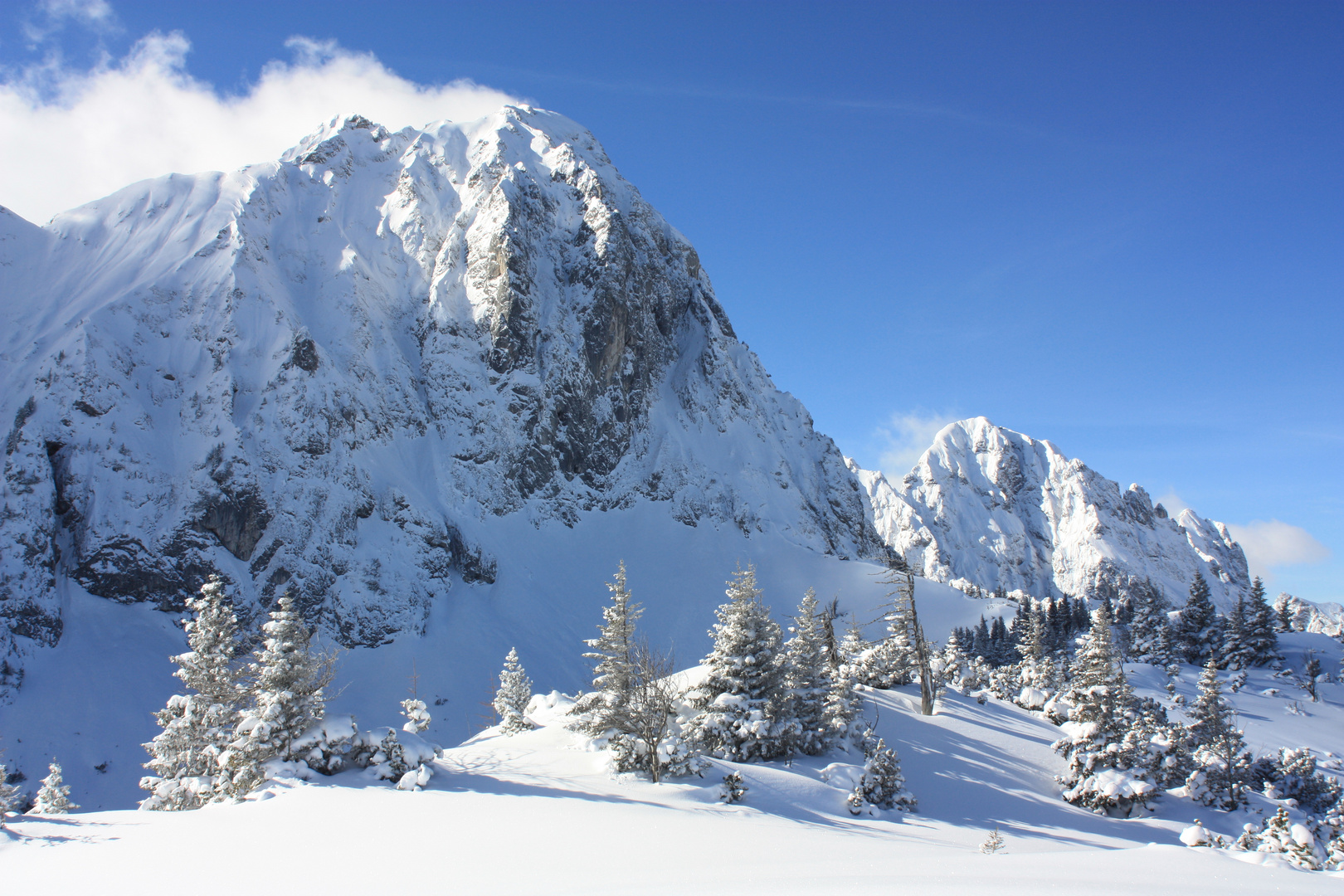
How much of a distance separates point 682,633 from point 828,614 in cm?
4641

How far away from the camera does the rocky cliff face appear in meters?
52.0

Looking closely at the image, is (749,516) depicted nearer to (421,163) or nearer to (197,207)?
(421,163)

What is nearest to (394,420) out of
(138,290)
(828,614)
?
(138,290)

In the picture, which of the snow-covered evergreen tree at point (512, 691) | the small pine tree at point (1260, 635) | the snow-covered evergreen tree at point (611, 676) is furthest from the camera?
the small pine tree at point (1260, 635)

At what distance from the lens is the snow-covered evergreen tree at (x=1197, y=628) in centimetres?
6500

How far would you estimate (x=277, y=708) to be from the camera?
1411 cm

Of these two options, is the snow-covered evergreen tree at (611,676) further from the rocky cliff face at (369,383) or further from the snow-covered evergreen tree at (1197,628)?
the snow-covered evergreen tree at (1197,628)

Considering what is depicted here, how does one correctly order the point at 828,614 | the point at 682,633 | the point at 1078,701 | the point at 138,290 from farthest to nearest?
the point at 682,633 → the point at 138,290 → the point at 828,614 → the point at 1078,701

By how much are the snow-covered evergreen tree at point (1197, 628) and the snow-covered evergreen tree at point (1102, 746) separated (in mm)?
58086

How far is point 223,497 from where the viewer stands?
Result: 54312mm

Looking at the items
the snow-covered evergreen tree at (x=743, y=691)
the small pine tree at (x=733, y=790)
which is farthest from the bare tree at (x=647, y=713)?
the small pine tree at (x=733, y=790)

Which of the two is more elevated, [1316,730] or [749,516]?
[749,516]

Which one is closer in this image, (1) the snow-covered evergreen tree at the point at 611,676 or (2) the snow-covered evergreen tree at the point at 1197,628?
(1) the snow-covered evergreen tree at the point at 611,676

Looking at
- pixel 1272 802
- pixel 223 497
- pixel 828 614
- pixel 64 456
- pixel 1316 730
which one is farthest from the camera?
pixel 223 497
